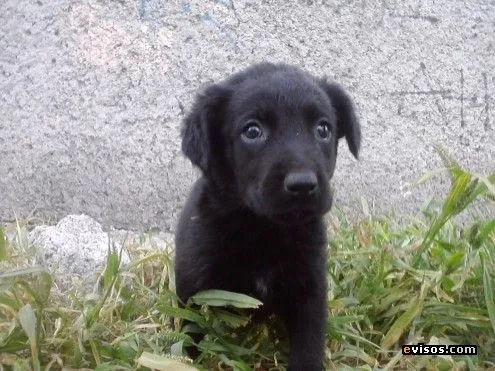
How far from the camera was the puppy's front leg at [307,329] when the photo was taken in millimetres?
1891

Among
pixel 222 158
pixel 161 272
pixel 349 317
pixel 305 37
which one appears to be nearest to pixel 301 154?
pixel 222 158

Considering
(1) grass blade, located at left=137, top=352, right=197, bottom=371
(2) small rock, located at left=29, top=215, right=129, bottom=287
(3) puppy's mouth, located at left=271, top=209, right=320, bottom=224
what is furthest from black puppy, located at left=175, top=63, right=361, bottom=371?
(2) small rock, located at left=29, top=215, right=129, bottom=287

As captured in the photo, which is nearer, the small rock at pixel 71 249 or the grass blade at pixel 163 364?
the grass blade at pixel 163 364

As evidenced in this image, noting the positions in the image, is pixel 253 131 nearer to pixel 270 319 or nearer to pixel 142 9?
pixel 270 319

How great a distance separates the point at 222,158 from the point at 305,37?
1.82m

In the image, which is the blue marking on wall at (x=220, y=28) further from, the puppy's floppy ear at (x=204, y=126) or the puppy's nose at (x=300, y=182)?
the puppy's nose at (x=300, y=182)

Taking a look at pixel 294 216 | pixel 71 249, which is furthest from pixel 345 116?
pixel 71 249

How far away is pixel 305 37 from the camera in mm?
3668

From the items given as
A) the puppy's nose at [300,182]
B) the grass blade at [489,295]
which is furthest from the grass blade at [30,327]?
the grass blade at [489,295]

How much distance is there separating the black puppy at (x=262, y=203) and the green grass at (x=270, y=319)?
12 centimetres

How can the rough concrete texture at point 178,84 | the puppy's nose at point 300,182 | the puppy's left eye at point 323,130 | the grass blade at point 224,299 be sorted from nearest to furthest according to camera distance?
1. the puppy's nose at point 300,182
2. the grass blade at point 224,299
3. the puppy's left eye at point 323,130
4. the rough concrete texture at point 178,84

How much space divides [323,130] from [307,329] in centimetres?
57

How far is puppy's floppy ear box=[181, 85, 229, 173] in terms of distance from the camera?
1.97m

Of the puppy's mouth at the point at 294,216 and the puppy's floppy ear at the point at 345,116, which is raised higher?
the puppy's floppy ear at the point at 345,116
